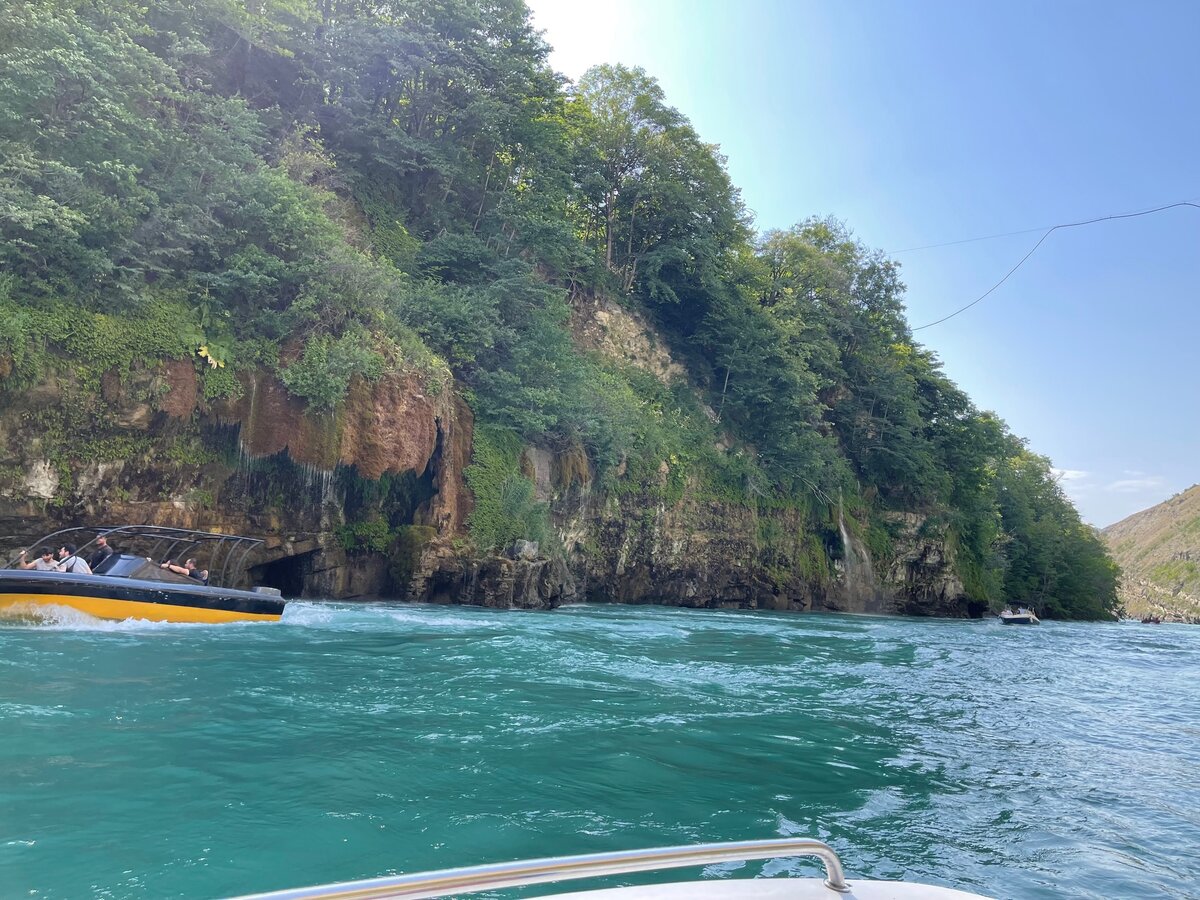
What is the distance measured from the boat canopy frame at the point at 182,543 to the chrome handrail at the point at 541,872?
14.6m

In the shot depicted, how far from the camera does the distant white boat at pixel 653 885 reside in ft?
6.52

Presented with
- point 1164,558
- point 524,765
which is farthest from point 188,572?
point 1164,558

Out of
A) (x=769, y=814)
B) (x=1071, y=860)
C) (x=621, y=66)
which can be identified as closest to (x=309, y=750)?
(x=769, y=814)

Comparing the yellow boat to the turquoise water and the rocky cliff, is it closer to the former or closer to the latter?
the turquoise water

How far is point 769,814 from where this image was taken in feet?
20.1

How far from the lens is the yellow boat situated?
12164 millimetres

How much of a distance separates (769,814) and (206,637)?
32.4ft

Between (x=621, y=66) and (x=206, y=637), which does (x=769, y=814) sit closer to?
(x=206, y=637)

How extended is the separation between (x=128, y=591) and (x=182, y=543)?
4286 millimetres

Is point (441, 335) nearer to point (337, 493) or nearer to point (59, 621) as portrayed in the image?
point (337, 493)

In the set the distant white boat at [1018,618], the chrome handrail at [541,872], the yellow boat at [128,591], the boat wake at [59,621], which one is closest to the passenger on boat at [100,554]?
the yellow boat at [128,591]

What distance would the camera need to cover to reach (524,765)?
6.89 m

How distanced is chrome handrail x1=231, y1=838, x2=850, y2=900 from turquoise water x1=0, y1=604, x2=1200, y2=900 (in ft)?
9.77

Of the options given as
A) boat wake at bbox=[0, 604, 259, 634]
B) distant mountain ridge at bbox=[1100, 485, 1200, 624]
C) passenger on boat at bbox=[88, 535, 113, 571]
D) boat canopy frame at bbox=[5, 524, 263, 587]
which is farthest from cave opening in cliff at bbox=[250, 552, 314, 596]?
distant mountain ridge at bbox=[1100, 485, 1200, 624]
